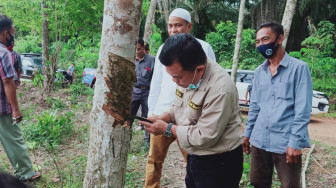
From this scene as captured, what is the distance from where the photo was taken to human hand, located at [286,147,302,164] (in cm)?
209

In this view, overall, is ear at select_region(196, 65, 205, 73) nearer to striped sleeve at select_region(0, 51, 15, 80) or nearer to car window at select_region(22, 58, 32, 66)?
striped sleeve at select_region(0, 51, 15, 80)

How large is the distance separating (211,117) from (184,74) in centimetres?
33

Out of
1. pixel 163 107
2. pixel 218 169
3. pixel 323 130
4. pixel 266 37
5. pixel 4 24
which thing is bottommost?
pixel 323 130

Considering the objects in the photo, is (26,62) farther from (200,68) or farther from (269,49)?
(200,68)

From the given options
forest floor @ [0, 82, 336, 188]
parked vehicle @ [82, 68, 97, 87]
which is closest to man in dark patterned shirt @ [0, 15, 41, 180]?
forest floor @ [0, 82, 336, 188]

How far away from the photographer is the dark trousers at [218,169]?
1832mm

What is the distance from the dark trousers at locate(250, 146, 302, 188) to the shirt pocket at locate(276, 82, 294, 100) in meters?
0.48

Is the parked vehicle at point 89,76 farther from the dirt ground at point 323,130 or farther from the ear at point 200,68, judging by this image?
the ear at point 200,68

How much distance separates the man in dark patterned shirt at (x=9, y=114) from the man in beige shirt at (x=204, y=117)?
1.78 meters

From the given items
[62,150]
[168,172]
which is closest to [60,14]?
[62,150]

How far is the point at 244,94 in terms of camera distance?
864 centimetres

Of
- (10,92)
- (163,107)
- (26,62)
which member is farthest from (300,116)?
(26,62)

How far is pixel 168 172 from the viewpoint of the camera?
376 cm

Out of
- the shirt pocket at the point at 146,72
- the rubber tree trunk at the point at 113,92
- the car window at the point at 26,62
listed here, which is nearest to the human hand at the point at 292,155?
the rubber tree trunk at the point at 113,92
